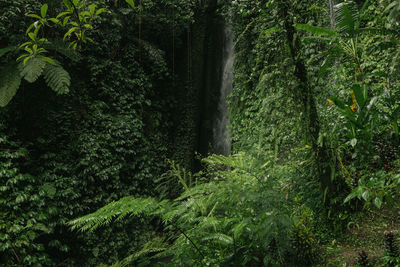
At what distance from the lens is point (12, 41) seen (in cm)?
449

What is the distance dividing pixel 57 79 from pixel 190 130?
370 cm

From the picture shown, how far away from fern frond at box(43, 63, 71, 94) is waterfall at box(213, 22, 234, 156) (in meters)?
3.68

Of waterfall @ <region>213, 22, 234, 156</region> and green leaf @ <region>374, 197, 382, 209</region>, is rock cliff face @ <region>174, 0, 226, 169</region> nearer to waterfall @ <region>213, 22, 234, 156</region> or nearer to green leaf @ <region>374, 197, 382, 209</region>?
waterfall @ <region>213, 22, 234, 156</region>

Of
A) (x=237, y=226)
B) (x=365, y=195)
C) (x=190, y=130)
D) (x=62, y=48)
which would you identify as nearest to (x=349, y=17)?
(x=365, y=195)

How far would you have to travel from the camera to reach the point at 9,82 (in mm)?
4098

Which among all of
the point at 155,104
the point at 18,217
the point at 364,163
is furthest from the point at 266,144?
the point at 18,217

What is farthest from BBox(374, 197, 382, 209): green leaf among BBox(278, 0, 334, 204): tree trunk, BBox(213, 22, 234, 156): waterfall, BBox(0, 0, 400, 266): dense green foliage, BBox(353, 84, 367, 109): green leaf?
BBox(213, 22, 234, 156): waterfall

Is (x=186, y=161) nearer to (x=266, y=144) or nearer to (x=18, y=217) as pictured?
(x=266, y=144)

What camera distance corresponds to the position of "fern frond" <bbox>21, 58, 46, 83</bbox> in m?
3.83

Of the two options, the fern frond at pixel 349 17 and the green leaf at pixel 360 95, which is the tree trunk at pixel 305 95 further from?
the fern frond at pixel 349 17

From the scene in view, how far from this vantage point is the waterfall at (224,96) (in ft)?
21.9

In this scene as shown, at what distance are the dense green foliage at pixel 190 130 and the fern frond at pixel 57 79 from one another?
0.03 m

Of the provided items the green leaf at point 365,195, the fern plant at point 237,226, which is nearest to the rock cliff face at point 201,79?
the fern plant at point 237,226

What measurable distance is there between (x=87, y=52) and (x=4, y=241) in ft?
12.5
